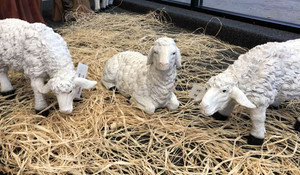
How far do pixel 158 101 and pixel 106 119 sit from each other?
1.13 feet

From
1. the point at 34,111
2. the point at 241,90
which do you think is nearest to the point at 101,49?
the point at 34,111

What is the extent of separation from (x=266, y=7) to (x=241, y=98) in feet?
7.59

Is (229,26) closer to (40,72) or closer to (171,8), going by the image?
(171,8)

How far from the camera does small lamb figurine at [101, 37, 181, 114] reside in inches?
55.8

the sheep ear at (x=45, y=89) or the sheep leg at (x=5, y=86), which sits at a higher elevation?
the sheep ear at (x=45, y=89)

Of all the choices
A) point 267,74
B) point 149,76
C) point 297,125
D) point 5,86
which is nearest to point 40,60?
point 5,86

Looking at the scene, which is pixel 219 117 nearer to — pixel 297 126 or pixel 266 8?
pixel 297 126

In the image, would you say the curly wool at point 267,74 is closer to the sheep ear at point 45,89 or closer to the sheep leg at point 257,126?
the sheep leg at point 257,126

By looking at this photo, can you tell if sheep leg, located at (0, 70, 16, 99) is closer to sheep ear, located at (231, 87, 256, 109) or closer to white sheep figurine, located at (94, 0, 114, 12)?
sheep ear, located at (231, 87, 256, 109)

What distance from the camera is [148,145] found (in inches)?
56.5

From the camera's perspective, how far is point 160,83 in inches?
62.1

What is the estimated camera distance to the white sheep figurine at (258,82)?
4.18 feet

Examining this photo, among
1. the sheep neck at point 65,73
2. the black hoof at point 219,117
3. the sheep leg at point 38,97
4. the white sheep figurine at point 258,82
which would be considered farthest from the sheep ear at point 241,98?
the sheep leg at point 38,97

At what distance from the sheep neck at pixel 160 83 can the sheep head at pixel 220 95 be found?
31 centimetres
